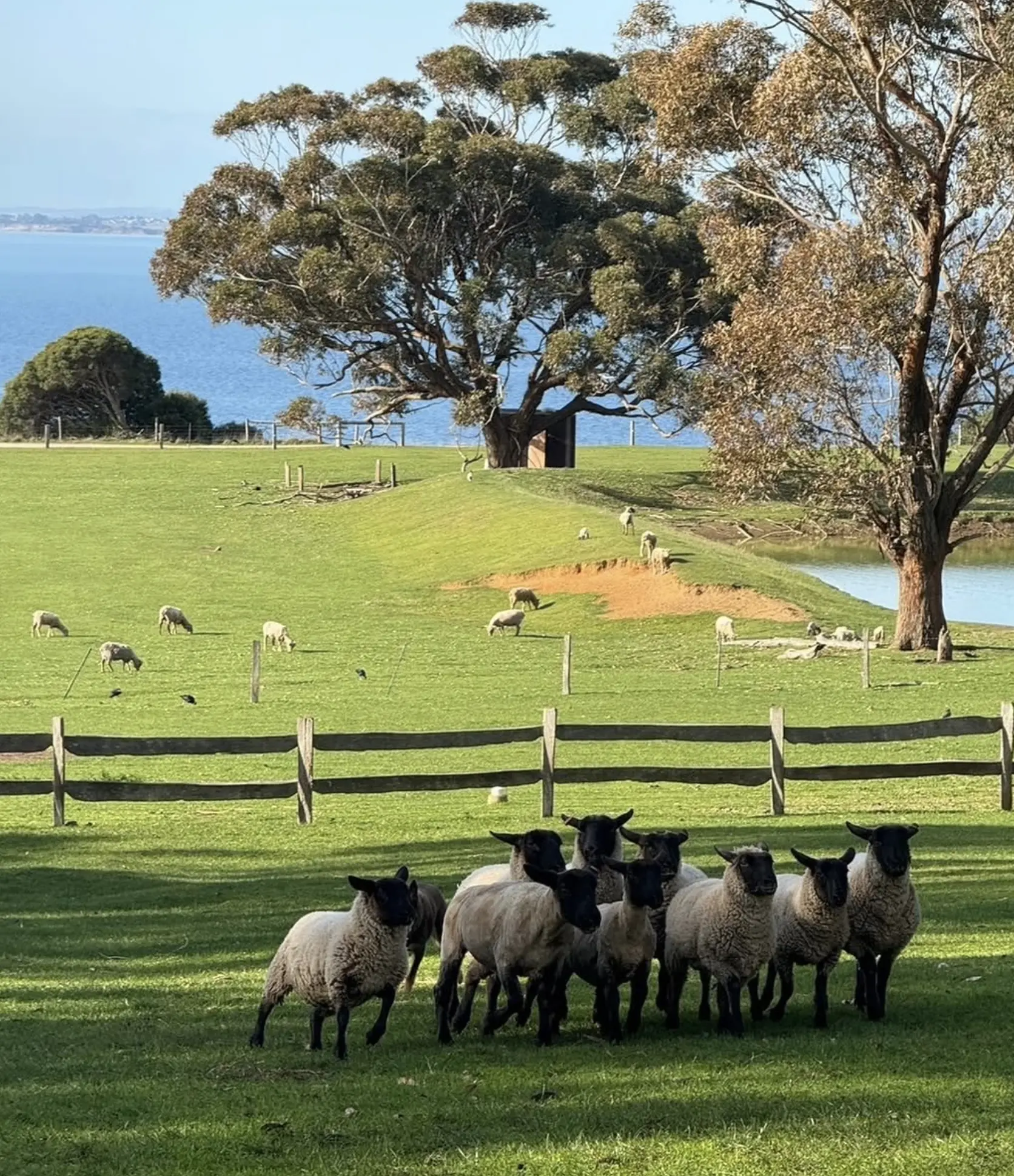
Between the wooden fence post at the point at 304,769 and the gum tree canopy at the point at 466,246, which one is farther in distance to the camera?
the gum tree canopy at the point at 466,246

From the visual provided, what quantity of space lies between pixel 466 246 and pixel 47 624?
3285 centimetres

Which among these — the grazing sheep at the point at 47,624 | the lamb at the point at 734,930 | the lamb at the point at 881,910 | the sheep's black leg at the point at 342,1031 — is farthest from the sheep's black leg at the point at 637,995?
the grazing sheep at the point at 47,624

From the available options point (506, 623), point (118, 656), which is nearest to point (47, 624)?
point (118, 656)

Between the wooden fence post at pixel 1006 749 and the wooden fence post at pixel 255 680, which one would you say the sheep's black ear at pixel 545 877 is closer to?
the wooden fence post at pixel 1006 749

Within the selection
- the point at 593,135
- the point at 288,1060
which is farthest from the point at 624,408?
the point at 288,1060

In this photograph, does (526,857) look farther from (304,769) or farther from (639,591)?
(639,591)

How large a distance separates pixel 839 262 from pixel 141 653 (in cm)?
1894

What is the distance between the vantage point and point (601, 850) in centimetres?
1197

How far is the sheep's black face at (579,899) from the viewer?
10359 mm

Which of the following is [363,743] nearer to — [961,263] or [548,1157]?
[548,1157]

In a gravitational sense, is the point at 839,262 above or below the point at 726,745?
above

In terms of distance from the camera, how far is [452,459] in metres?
84.9

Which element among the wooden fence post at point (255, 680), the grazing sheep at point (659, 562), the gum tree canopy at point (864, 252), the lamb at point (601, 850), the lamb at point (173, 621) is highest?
the gum tree canopy at point (864, 252)

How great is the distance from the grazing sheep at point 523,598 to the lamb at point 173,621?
8.74m
